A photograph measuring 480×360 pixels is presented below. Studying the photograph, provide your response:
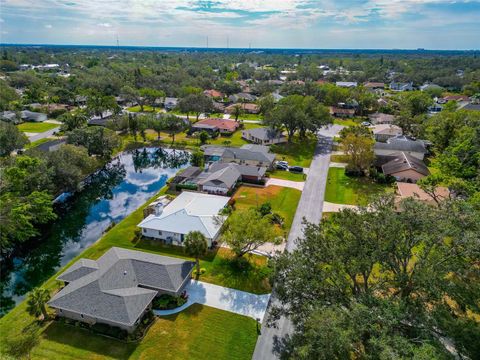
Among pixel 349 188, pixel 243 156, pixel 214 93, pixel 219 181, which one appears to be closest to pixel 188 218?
pixel 219 181

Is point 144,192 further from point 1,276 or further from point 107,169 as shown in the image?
point 1,276

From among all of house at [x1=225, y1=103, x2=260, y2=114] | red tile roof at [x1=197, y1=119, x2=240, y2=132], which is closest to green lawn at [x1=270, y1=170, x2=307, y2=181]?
red tile roof at [x1=197, y1=119, x2=240, y2=132]

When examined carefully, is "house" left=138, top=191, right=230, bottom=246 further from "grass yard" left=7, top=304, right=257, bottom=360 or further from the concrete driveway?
"grass yard" left=7, top=304, right=257, bottom=360

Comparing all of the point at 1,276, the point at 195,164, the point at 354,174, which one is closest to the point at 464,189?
the point at 354,174

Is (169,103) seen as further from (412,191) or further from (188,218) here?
(412,191)

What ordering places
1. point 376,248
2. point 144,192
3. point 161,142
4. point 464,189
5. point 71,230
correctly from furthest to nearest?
point 161,142 < point 144,192 < point 71,230 < point 464,189 < point 376,248
